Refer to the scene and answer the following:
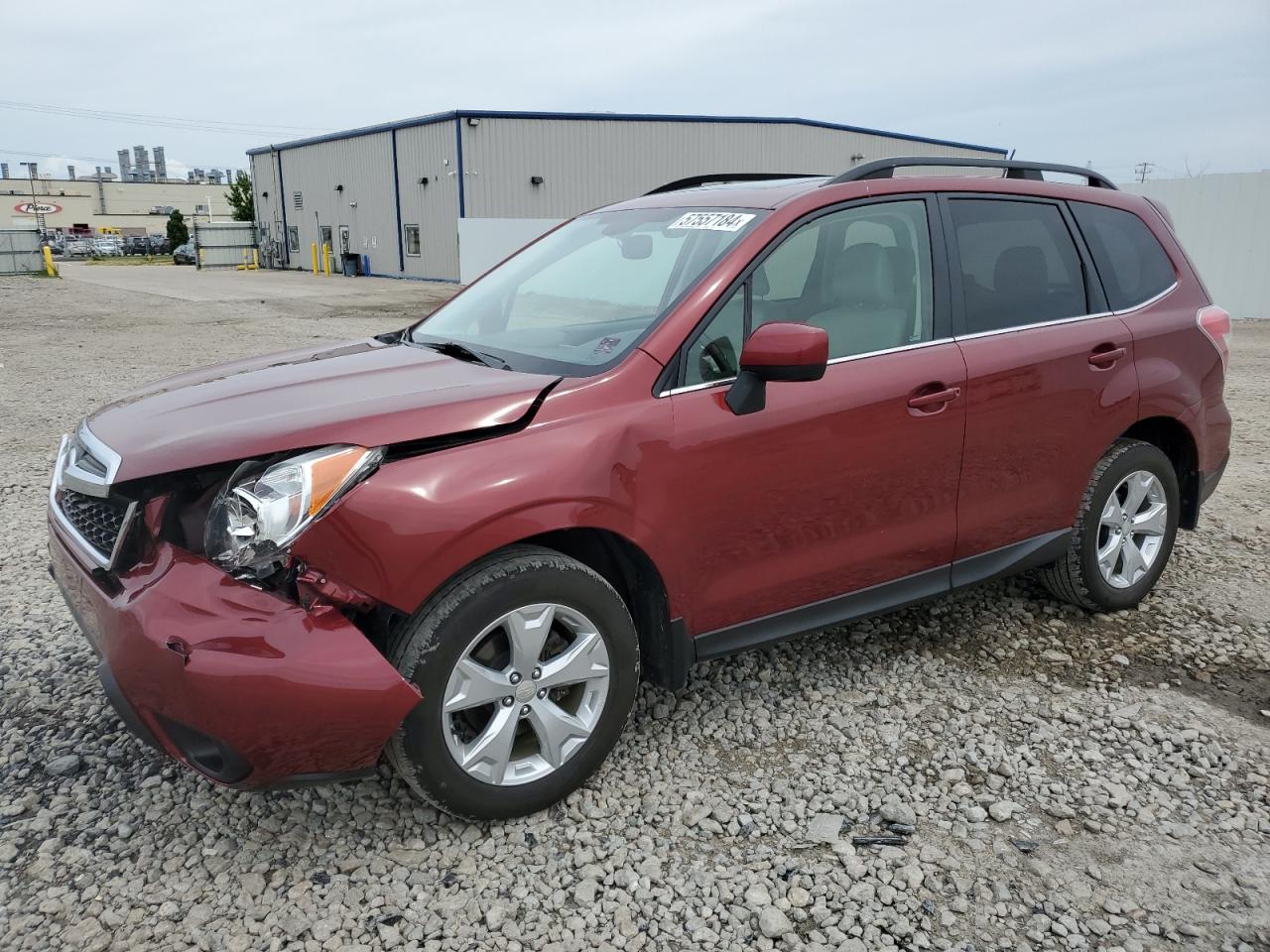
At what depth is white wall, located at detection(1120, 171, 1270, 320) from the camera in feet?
56.1

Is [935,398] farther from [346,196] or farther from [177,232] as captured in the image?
[177,232]

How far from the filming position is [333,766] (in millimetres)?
2379

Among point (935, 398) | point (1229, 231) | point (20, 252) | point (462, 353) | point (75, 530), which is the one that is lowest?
point (20, 252)

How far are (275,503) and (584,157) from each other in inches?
1185

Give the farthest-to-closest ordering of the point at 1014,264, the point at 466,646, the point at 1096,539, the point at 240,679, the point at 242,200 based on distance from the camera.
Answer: the point at 242,200
the point at 1096,539
the point at 1014,264
the point at 466,646
the point at 240,679

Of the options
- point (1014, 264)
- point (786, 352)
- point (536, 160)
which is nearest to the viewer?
point (786, 352)

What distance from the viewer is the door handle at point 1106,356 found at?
3670 millimetres

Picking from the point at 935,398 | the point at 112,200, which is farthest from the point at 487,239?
the point at 112,200

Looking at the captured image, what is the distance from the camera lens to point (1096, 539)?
392cm

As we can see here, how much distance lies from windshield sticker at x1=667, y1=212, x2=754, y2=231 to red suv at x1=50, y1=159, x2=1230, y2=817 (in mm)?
15

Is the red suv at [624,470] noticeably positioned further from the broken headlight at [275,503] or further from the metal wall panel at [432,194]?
the metal wall panel at [432,194]

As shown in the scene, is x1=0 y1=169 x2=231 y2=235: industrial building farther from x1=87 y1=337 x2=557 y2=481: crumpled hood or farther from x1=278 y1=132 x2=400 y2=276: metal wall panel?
x1=87 y1=337 x2=557 y2=481: crumpled hood

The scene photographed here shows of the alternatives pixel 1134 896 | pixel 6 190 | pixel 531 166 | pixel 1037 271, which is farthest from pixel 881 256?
pixel 6 190

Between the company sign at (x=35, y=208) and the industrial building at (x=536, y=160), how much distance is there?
7382 cm
